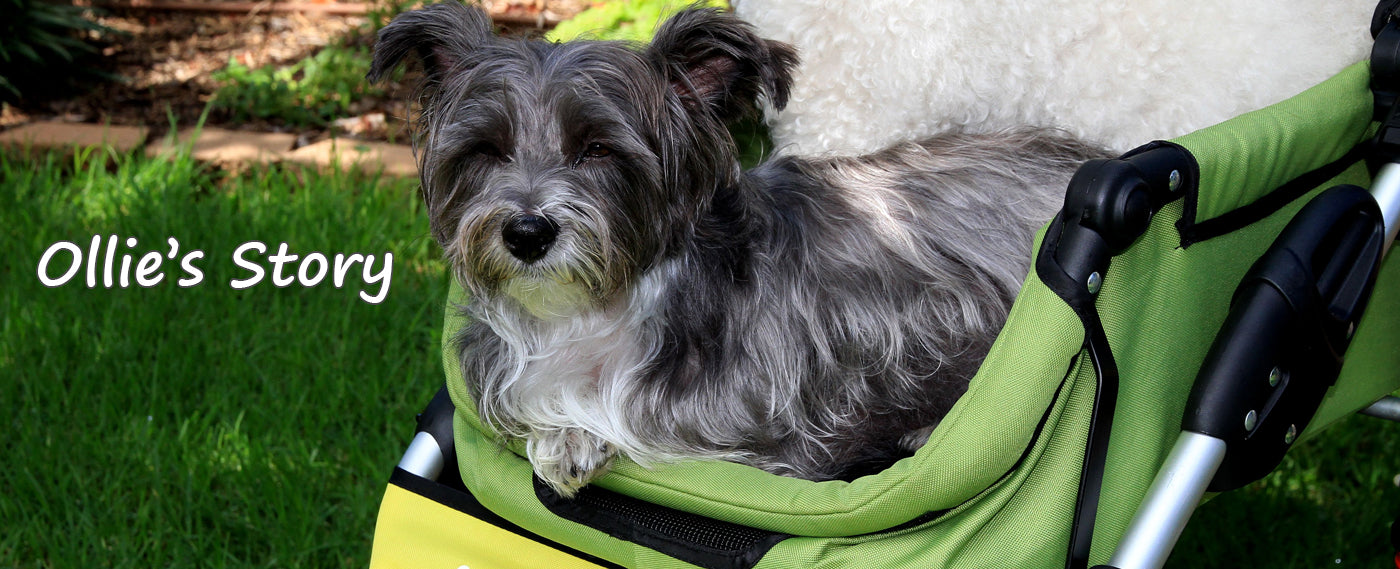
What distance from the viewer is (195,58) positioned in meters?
5.50

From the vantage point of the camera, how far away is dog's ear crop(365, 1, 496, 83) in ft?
6.04

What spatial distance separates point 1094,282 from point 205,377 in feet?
8.23

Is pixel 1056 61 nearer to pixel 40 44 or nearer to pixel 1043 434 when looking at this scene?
pixel 1043 434

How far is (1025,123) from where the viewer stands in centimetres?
217

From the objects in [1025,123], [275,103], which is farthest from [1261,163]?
[275,103]

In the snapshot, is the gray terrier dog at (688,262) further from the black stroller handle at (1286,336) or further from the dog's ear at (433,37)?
the black stroller handle at (1286,336)

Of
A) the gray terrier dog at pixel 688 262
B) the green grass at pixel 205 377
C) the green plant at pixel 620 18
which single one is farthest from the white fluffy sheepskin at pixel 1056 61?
the green plant at pixel 620 18

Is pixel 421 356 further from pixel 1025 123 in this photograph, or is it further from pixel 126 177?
pixel 1025 123

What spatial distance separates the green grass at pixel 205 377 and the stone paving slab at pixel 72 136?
10.9 inches

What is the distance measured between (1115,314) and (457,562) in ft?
3.19

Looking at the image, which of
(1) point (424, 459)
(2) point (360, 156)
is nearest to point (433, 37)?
(1) point (424, 459)

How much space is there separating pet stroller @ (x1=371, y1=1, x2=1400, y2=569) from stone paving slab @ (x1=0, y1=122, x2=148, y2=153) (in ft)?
11.1

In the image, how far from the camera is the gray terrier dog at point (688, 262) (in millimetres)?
1773

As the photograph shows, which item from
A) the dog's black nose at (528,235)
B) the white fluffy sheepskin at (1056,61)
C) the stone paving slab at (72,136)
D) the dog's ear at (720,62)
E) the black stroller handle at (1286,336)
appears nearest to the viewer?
the black stroller handle at (1286,336)
